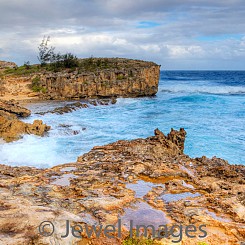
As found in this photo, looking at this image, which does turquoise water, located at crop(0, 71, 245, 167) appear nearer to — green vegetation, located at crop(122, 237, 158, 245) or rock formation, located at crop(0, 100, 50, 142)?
rock formation, located at crop(0, 100, 50, 142)

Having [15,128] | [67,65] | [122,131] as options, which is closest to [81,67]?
[67,65]

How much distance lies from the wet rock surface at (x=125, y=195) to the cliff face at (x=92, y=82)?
84.0 ft

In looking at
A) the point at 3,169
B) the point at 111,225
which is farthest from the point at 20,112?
the point at 111,225

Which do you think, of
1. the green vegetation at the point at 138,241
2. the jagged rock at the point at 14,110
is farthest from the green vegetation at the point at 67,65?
the green vegetation at the point at 138,241

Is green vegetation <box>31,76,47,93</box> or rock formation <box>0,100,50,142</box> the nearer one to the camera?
rock formation <box>0,100,50,142</box>

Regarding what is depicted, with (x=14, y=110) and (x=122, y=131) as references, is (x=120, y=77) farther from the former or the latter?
(x=122, y=131)

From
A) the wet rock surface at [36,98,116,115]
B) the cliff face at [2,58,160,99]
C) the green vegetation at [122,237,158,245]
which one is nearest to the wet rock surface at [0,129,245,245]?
the green vegetation at [122,237,158,245]

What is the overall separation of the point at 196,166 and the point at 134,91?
30469 millimetres

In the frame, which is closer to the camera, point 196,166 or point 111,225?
point 111,225

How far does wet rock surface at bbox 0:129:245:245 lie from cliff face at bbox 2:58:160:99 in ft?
84.0

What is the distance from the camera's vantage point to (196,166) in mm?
8578

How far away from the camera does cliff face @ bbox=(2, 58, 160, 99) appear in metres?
34.0

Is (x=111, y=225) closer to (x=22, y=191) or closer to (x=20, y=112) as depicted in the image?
(x=22, y=191)

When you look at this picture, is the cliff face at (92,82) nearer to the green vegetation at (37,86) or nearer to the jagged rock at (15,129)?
the green vegetation at (37,86)
